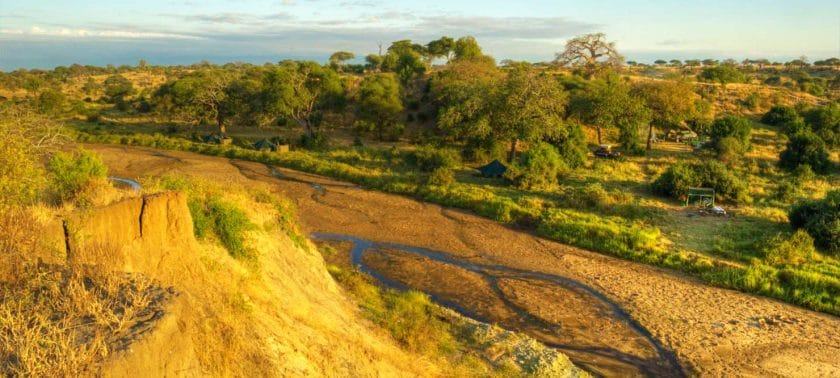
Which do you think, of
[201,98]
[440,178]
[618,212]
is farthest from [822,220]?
[201,98]

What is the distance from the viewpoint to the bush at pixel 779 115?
42.7 m

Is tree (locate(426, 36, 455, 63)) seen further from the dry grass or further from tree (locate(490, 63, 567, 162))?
the dry grass

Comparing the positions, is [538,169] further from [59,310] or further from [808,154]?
[59,310]

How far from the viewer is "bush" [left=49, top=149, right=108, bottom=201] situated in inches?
448

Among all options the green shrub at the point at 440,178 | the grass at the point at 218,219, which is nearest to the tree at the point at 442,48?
the green shrub at the point at 440,178

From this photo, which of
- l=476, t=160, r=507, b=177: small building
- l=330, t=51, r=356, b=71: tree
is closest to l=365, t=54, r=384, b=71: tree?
l=330, t=51, r=356, b=71: tree

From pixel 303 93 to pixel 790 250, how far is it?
1292 inches

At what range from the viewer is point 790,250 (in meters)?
19.0

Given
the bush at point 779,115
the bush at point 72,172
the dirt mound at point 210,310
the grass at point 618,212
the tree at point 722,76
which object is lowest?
the grass at point 618,212

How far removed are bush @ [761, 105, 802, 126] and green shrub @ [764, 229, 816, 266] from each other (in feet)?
91.9

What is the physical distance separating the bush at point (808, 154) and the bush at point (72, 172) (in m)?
35.2

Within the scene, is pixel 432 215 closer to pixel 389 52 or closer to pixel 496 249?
pixel 496 249

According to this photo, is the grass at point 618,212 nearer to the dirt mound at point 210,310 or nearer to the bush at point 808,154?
the bush at point 808,154

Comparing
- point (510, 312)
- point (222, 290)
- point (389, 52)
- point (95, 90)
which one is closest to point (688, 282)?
point (510, 312)
